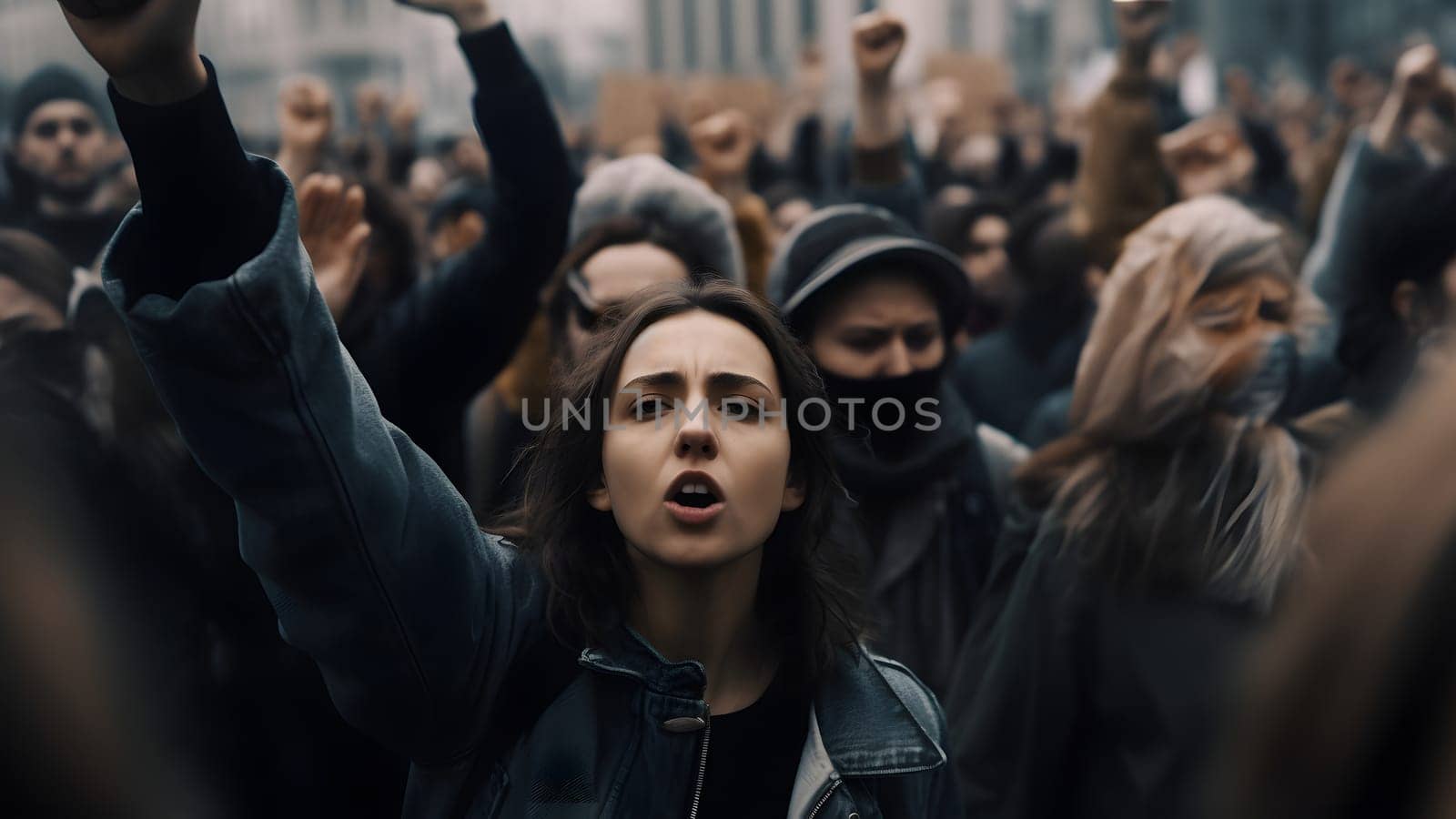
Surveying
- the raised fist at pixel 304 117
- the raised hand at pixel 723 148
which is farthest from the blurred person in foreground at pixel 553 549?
the raised hand at pixel 723 148

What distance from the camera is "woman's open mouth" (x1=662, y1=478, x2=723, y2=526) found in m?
1.90

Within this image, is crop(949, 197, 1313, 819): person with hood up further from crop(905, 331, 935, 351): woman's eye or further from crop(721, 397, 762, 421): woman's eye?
crop(721, 397, 762, 421): woman's eye

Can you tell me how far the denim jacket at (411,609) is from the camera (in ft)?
4.97

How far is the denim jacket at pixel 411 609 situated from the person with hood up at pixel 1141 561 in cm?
82

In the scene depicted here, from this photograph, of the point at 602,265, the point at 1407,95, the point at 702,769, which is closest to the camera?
the point at 702,769

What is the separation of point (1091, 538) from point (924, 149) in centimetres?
947

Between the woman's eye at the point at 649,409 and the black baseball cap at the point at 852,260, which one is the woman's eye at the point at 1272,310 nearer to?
the black baseball cap at the point at 852,260

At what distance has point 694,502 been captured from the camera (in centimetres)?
193

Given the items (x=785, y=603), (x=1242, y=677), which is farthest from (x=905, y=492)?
(x=1242, y=677)

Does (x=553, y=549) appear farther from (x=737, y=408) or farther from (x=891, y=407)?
(x=891, y=407)

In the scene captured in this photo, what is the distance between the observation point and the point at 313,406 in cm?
156

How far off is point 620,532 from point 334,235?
1.42 metres

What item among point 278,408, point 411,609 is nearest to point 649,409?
point 411,609

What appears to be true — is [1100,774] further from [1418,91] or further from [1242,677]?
[1418,91]
